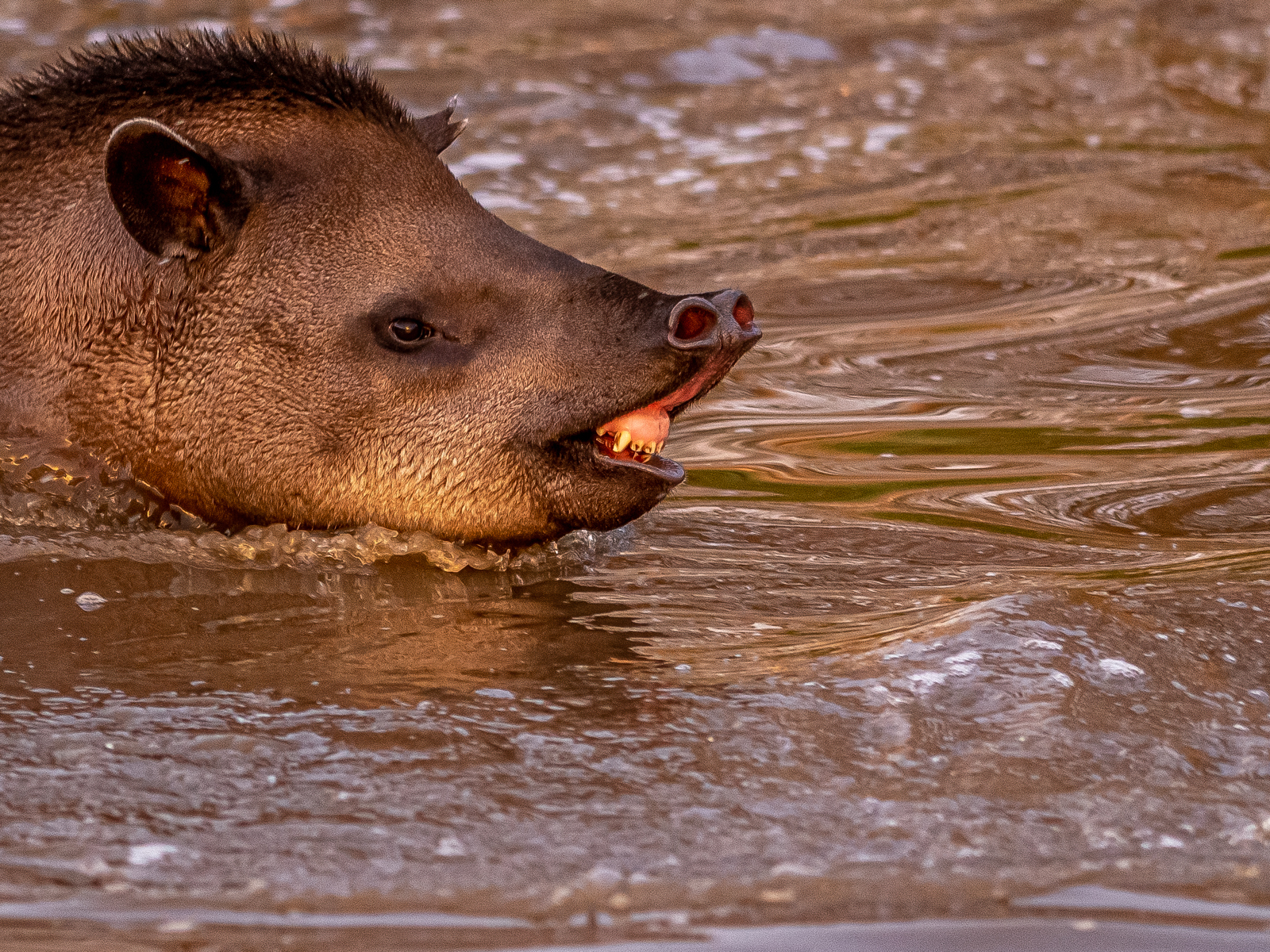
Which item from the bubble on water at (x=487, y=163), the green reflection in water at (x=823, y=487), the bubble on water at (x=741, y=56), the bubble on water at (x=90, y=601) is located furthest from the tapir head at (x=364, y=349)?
the bubble on water at (x=741, y=56)

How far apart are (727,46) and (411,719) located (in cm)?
992

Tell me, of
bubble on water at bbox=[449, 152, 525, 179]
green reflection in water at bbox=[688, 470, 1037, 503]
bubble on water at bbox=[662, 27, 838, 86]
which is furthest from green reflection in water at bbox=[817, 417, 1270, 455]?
bubble on water at bbox=[662, 27, 838, 86]

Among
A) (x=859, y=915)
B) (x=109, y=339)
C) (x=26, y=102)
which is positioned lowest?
(x=859, y=915)

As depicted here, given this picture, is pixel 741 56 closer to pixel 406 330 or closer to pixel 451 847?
pixel 406 330

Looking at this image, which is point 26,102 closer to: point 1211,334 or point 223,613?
point 223,613

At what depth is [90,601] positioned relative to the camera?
4.96 meters

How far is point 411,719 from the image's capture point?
4.04 m

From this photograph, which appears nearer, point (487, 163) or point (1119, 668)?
point (1119, 668)

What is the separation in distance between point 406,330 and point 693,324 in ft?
2.76

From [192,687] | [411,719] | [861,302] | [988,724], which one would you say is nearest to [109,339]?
[192,687]

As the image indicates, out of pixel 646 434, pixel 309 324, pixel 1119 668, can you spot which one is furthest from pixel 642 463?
pixel 1119 668

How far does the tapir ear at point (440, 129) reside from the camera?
5688 mm

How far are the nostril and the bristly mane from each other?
1.20 meters

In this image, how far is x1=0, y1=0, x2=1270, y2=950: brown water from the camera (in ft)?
10.7
